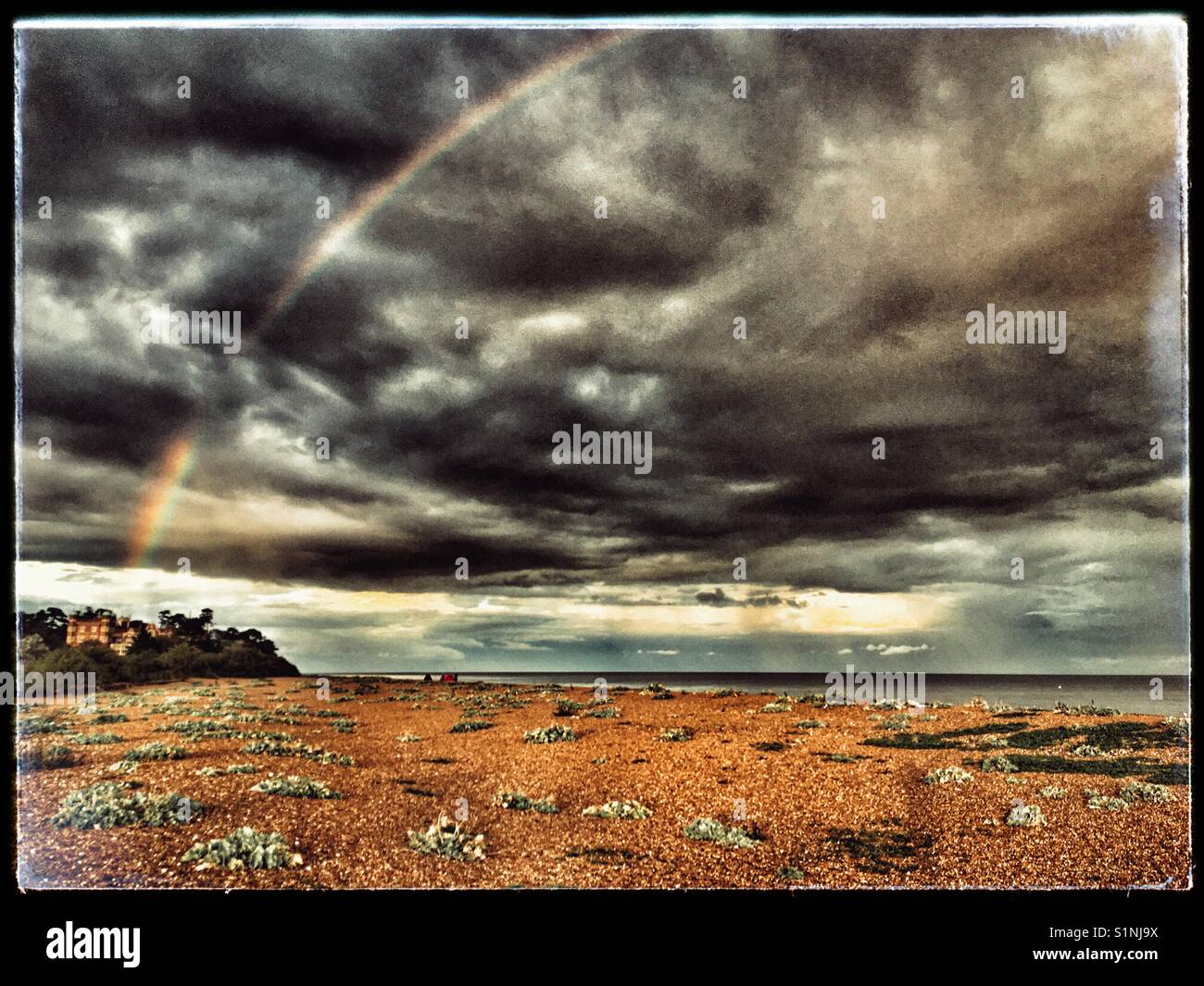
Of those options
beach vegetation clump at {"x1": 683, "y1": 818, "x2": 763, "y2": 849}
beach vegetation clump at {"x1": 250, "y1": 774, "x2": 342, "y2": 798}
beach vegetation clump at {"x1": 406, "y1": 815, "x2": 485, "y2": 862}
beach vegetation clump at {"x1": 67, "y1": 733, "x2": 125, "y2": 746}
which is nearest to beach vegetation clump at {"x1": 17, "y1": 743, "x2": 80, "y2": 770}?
beach vegetation clump at {"x1": 67, "y1": 733, "x2": 125, "y2": 746}

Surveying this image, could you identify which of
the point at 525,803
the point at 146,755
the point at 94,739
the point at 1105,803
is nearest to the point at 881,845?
the point at 1105,803

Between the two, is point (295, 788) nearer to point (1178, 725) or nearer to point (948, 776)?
point (948, 776)

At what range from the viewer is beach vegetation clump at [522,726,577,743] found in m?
13.5

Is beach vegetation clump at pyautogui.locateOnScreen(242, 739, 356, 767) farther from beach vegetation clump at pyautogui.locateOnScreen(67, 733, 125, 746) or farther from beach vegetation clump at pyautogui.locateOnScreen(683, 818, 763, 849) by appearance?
beach vegetation clump at pyautogui.locateOnScreen(683, 818, 763, 849)

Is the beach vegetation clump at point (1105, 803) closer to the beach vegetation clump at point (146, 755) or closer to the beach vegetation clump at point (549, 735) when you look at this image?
the beach vegetation clump at point (549, 735)

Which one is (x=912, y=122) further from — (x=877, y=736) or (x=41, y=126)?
(x=41, y=126)

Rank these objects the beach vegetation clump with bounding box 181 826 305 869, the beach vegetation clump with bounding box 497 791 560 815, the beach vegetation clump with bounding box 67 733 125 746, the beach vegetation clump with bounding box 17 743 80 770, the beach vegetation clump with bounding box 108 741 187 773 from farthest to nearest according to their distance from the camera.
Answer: the beach vegetation clump with bounding box 67 733 125 746, the beach vegetation clump with bounding box 108 741 187 773, the beach vegetation clump with bounding box 17 743 80 770, the beach vegetation clump with bounding box 497 791 560 815, the beach vegetation clump with bounding box 181 826 305 869

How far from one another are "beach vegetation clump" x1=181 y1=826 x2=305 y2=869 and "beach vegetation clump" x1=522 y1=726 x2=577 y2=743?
4.67m

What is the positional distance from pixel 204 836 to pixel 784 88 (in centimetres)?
1354

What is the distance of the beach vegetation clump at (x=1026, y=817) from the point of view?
10477mm

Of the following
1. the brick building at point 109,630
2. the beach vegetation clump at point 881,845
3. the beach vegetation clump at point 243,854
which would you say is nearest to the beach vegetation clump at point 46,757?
the brick building at point 109,630

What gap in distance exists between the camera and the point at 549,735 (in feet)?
45.3

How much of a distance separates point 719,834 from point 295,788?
6.00m

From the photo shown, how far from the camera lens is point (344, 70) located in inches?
462
